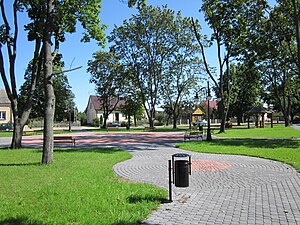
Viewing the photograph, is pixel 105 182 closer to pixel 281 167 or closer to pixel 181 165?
pixel 181 165

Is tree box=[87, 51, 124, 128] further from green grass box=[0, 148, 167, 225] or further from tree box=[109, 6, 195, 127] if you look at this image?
green grass box=[0, 148, 167, 225]

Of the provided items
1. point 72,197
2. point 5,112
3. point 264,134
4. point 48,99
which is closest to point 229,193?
point 72,197

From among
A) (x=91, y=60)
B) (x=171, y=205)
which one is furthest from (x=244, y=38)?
(x=91, y=60)

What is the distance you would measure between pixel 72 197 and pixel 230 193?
3.66 m

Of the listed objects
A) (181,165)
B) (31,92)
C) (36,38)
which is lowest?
(181,165)

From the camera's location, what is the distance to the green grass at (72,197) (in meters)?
5.23

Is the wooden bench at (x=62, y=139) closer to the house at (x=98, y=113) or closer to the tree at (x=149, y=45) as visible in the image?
the tree at (x=149, y=45)

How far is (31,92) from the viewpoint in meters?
19.0

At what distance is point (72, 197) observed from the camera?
6.55 m

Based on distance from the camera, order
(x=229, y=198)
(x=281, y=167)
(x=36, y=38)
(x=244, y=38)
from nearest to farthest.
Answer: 1. (x=229, y=198)
2. (x=281, y=167)
3. (x=36, y=38)
4. (x=244, y=38)

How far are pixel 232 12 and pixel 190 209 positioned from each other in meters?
23.2

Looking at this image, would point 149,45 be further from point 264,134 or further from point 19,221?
point 19,221

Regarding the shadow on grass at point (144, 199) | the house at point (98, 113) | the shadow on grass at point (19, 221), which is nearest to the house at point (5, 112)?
the house at point (98, 113)

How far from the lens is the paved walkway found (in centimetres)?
539
